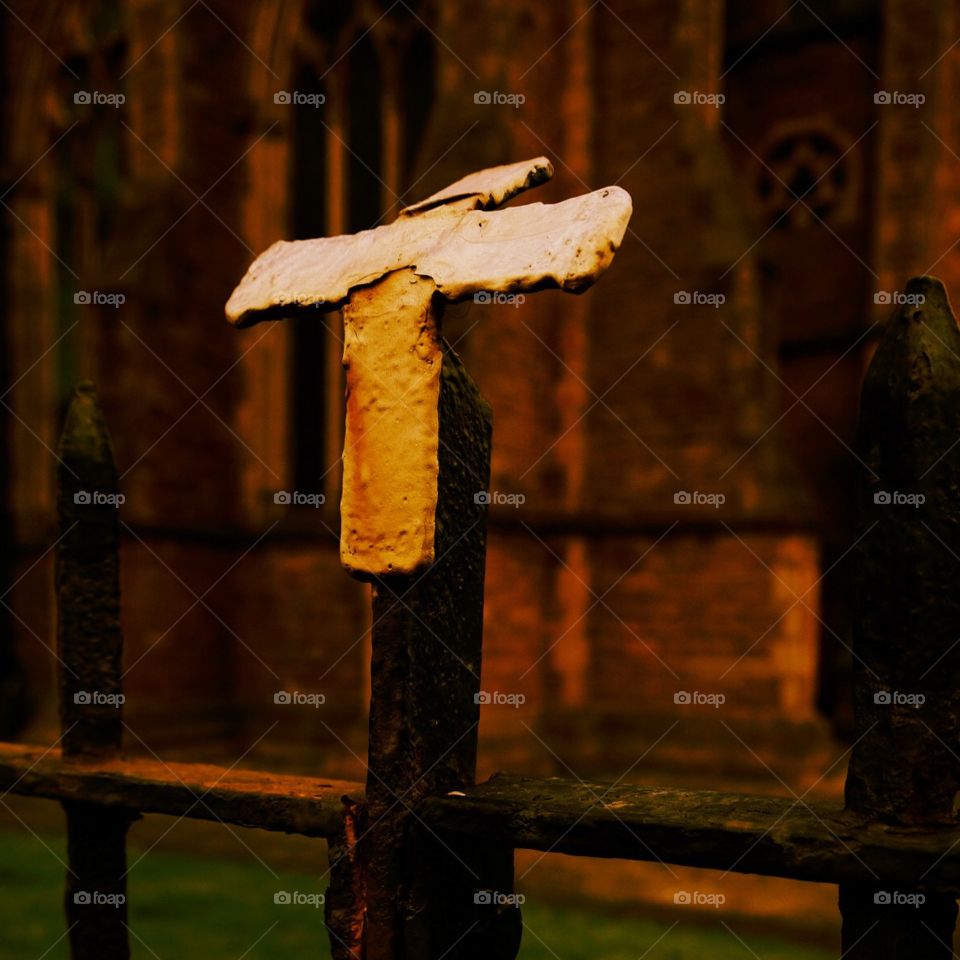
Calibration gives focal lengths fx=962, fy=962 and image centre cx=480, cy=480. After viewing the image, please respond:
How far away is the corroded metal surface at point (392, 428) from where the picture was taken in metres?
1.70

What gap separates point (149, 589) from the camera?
25.6ft

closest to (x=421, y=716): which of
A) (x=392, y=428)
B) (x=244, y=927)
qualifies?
(x=392, y=428)

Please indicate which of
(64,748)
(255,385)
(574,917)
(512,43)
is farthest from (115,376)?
(64,748)

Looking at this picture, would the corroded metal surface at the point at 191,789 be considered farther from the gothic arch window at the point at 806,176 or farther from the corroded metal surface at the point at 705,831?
the gothic arch window at the point at 806,176

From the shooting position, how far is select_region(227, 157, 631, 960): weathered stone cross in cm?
170

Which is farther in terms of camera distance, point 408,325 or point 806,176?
point 806,176

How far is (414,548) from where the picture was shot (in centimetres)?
169

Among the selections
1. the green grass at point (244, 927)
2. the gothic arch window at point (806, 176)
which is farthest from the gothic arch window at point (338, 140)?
the green grass at point (244, 927)

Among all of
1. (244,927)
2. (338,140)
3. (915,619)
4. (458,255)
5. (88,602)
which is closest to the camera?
(915,619)

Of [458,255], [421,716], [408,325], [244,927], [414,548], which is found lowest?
[244,927]

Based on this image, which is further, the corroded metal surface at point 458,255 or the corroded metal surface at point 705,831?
the corroded metal surface at point 458,255

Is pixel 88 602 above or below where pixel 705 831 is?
above

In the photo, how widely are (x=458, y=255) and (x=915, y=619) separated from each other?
3.09 feet

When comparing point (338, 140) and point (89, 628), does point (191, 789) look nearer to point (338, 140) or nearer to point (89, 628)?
point (89, 628)
